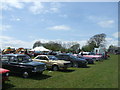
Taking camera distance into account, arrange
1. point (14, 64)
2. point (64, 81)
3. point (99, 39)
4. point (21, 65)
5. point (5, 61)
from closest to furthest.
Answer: point (64, 81), point (21, 65), point (14, 64), point (5, 61), point (99, 39)

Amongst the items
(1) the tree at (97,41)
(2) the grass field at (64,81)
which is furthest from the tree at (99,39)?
(2) the grass field at (64,81)

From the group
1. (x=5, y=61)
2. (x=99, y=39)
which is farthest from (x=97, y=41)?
(x=5, y=61)

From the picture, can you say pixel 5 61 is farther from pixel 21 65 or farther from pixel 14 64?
pixel 21 65

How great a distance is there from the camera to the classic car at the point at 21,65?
10766 millimetres

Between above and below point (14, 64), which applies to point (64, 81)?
below

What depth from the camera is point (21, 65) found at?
10992 millimetres

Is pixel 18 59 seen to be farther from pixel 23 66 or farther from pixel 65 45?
pixel 65 45

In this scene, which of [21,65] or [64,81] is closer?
[64,81]

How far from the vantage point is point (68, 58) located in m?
18.5

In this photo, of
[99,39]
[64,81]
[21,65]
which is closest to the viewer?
[64,81]

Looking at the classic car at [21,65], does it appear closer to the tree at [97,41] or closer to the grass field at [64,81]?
the grass field at [64,81]

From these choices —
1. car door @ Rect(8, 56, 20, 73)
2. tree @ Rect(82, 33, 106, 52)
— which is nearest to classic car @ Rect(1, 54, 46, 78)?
car door @ Rect(8, 56, 20, 73)

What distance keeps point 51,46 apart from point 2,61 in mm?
68806

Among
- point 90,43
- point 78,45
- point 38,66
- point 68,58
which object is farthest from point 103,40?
point 38,66
